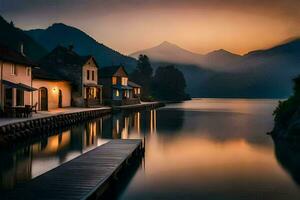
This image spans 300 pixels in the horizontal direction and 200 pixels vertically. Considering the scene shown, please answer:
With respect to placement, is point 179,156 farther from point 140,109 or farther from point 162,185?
point 140,109

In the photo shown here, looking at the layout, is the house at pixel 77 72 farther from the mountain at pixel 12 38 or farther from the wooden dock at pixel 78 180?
the mountain at pixel 12 38

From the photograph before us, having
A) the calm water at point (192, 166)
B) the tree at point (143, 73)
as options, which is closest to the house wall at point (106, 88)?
the calm water at point (192, 166)

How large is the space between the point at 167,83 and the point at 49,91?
369 feet

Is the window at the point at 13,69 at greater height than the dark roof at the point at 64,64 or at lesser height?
lesser

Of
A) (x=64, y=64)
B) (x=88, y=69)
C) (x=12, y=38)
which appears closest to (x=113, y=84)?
(x=88, y=69)

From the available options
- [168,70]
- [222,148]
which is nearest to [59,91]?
[222,148]

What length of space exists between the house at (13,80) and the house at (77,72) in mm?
17232

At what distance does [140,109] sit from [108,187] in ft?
199

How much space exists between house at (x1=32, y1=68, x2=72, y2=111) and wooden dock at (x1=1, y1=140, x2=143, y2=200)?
2753 centimetres

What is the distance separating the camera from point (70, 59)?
57.0 metres

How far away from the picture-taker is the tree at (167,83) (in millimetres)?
152000

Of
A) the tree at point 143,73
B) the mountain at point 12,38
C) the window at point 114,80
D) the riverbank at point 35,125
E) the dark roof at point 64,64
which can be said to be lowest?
the riverbank at point 35,125

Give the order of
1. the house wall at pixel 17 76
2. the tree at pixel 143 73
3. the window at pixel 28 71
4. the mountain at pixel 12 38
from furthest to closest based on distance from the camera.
Result: 1. the mountain at pixel 12 38
2. the tree at pixel 143 73
3. the window at pixel 28 71
4. the house wall at pixel 17 76

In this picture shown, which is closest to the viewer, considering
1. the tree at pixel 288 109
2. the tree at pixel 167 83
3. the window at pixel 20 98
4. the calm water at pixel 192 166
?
the calm water at pixel 192 166
